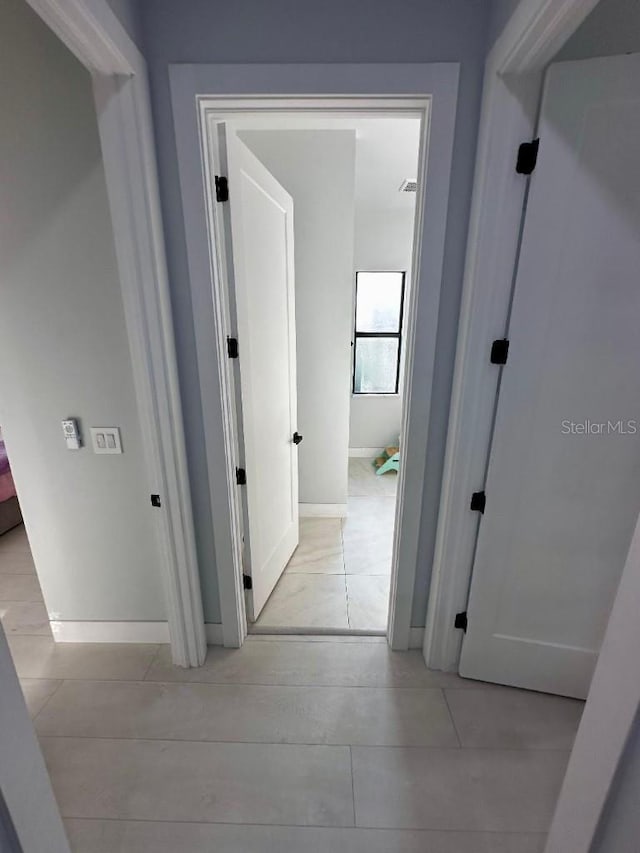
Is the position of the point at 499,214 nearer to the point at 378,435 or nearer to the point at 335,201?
the point at 335,201

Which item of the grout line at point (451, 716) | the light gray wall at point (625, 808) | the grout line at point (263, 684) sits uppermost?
the light gray wall at point (625, 808)

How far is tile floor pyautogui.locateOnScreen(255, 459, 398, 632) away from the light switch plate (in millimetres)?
1114

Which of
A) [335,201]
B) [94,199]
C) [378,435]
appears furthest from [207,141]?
[378,435]

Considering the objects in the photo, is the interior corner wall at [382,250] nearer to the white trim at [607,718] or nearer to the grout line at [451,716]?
the grout line at [451,716]

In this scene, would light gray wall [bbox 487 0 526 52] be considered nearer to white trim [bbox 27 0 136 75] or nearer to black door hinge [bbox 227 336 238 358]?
white trim [bbox 27 0 136 75]

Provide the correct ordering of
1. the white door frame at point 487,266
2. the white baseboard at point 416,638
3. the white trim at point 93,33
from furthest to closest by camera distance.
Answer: the white baseboard at point 416,638 → the white door frame at point 487,266 → the white trim at point 93,33

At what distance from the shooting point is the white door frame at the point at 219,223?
1.17 m

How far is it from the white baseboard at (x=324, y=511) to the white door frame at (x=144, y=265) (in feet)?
4.74

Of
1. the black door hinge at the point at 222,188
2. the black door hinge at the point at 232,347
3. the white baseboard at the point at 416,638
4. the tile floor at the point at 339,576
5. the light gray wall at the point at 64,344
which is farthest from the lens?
the tile floor at the point at 339,576

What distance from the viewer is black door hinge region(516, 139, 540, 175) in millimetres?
1117

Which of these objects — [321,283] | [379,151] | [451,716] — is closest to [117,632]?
[451,716]

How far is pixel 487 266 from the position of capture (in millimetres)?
1232

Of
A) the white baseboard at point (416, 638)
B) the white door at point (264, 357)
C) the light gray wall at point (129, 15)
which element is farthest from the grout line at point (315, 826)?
the light gray wall at point (129, 15)

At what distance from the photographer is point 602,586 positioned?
1.42m
